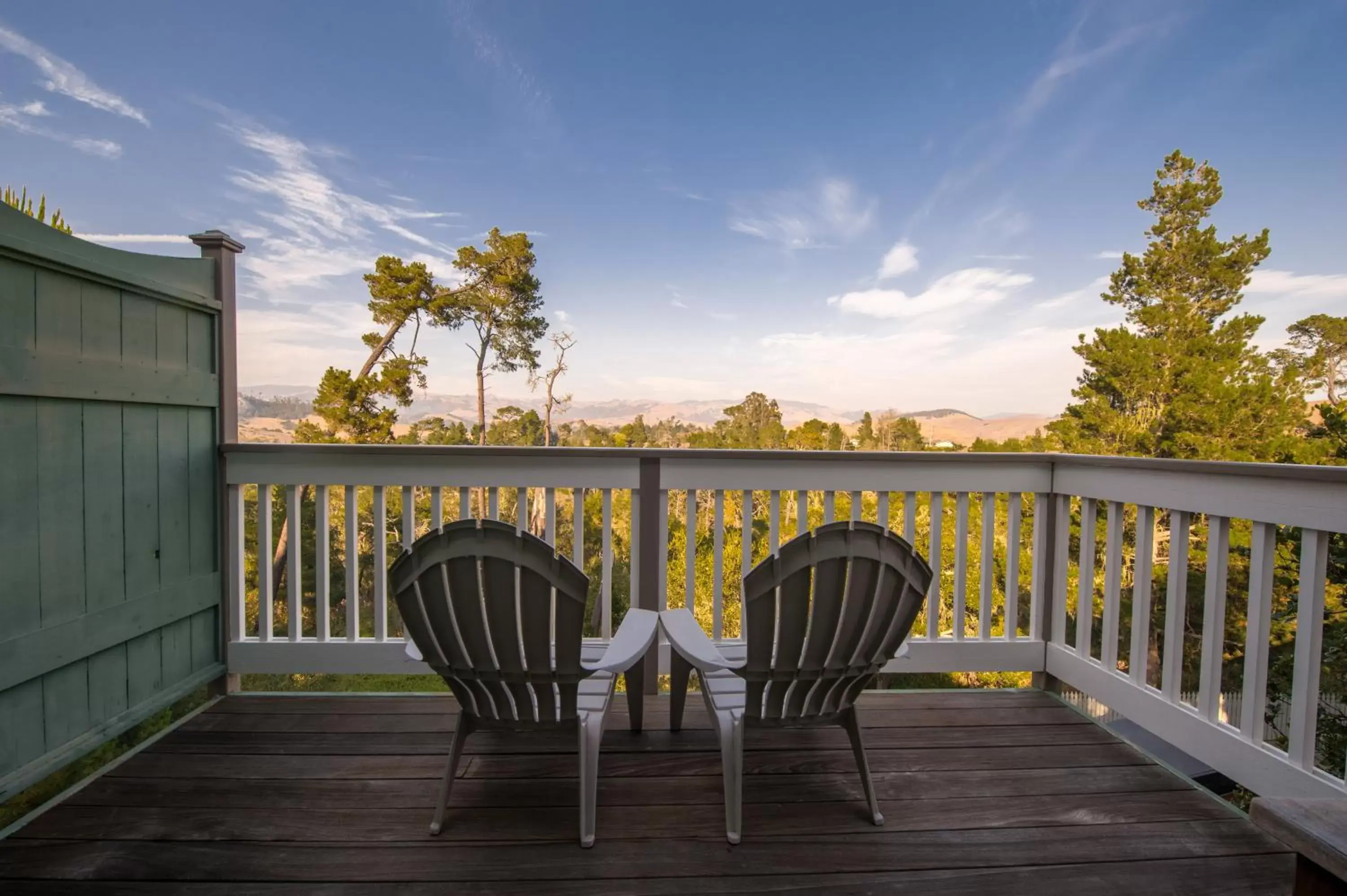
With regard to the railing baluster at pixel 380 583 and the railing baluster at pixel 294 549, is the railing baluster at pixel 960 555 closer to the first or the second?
the railing baluster at pixel 380 583

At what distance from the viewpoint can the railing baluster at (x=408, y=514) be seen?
2.69 m

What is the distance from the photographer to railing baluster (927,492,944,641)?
8.93 ft

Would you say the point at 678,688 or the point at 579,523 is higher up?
the point at 579,523

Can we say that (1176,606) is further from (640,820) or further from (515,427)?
(515,427)

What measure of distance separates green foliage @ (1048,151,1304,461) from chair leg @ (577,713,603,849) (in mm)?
17957

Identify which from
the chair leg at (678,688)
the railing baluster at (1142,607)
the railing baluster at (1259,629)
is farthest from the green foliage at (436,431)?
the railing baluster at (1259,629)

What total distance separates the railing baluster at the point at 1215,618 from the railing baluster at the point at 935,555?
887 mm

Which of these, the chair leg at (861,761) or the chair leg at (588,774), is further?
the chair leg at (861,761)

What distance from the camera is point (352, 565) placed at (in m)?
2.70

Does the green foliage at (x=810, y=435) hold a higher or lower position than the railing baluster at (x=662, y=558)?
higher

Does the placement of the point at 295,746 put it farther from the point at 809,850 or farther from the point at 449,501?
the point at 449,501

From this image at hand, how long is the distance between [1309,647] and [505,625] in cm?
234

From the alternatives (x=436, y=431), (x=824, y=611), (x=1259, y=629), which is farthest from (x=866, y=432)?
(x=824, y=611)

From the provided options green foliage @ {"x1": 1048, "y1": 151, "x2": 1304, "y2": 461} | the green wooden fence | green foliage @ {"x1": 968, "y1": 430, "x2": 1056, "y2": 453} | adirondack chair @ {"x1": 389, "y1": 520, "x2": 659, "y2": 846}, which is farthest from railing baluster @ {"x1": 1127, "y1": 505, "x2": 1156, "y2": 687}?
green foliage @ {"x1": 1048, "y1": 151, "x2": 1304, "y2": 461}
